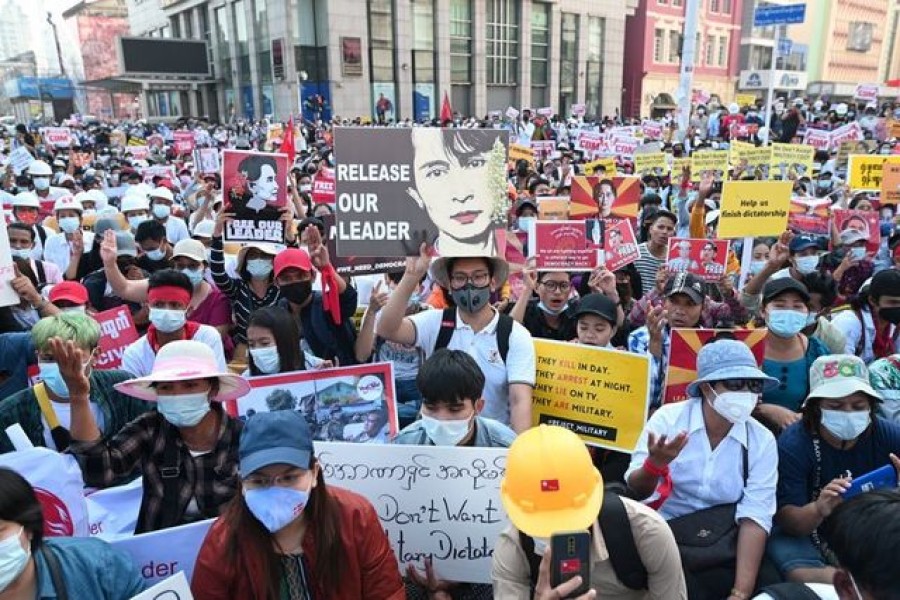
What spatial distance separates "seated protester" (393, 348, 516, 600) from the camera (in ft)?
8.81

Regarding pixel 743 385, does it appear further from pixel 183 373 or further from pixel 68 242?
pixel 68 242

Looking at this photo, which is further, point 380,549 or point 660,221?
point 660,221

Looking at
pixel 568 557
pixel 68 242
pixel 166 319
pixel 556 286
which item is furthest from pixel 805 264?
pixel 68 242

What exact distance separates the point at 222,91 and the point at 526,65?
22.9m

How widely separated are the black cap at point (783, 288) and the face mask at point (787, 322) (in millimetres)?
101

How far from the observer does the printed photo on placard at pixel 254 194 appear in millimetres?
4898

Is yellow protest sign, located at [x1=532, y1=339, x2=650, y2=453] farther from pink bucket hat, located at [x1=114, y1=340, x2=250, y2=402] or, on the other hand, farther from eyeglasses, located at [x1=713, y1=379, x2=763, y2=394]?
pink bucket hat, located at [x1=114, y1=340, x2=250, y2=402]

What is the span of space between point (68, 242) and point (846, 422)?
7167mm

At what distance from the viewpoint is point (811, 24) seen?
63531 millimetres

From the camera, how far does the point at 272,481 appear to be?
2.20m

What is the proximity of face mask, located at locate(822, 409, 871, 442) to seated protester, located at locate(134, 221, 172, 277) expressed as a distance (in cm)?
510

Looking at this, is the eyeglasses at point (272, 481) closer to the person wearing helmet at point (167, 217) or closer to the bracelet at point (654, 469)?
the bracelet at point (654, 469)

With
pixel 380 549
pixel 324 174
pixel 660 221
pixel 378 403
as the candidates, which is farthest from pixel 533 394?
pixel 324 174

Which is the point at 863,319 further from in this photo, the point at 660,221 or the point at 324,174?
the point at 324,174
